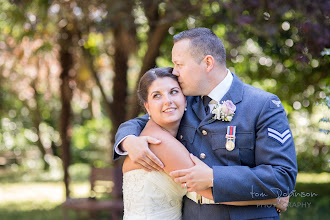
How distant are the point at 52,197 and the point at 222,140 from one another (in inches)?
392

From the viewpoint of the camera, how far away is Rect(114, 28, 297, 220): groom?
2.35 meters

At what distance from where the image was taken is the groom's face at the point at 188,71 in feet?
8.62

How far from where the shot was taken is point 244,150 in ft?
8.12

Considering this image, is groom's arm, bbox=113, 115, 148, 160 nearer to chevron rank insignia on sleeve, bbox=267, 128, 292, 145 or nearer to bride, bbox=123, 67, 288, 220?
bride, bbox=123, 67, 288, 220

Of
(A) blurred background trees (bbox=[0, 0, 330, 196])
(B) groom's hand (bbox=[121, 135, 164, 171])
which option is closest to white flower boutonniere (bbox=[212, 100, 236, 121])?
(B) groom's hand (bbox=[121, 135, 164, 171])

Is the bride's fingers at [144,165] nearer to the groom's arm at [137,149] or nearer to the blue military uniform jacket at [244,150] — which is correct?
the groom's arm at [137,149]

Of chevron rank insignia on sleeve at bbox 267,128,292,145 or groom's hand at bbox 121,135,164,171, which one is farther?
groom's hand at bbox 121,135,164,171

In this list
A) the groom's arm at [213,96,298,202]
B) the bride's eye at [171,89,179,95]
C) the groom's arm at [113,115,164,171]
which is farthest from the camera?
the bride's eye at [171,89,179,95]

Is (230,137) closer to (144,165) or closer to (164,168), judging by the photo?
(164,168)

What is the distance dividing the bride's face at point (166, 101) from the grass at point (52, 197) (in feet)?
9.66

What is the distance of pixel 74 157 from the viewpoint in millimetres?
19125

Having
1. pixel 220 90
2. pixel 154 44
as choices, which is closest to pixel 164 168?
pixel 220 90

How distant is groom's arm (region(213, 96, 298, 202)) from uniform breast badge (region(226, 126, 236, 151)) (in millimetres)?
124

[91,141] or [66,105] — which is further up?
[66,105]
